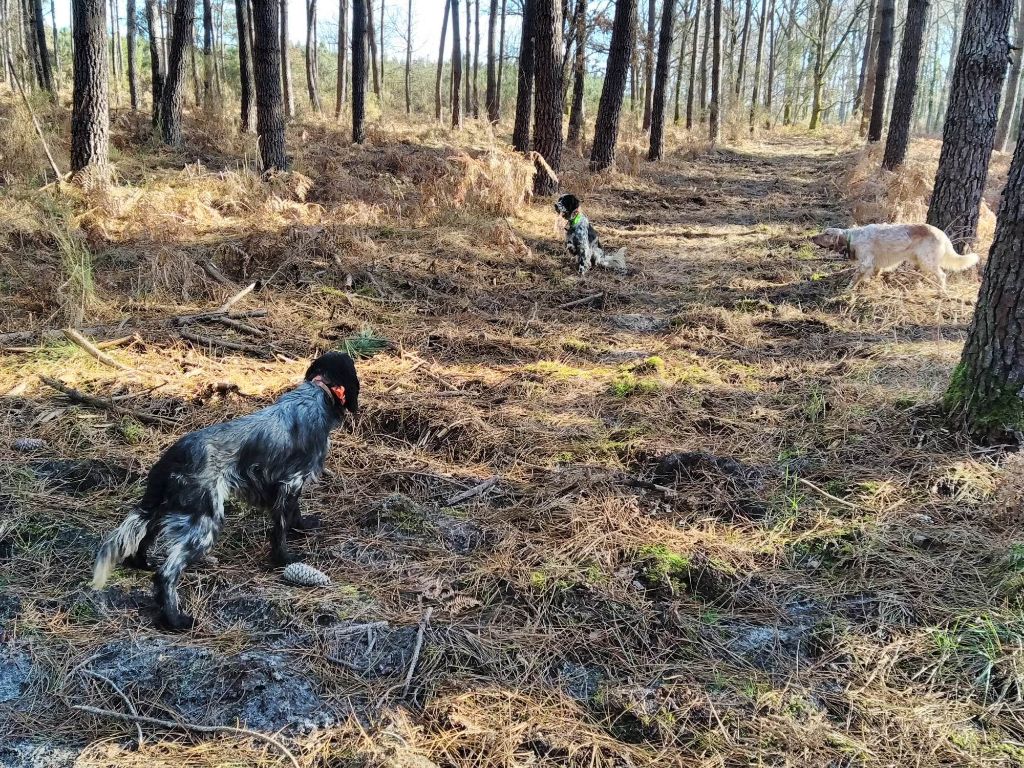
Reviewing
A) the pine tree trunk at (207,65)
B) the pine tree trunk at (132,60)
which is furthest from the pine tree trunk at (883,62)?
the pine tree trunk at (132,60)

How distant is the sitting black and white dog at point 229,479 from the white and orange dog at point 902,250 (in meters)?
6.25

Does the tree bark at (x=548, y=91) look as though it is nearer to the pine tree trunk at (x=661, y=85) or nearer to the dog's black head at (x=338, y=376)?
the pine tree trunk at (x=661, y=85)

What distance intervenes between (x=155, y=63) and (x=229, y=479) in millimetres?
15466

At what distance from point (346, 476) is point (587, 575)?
1.57 meters

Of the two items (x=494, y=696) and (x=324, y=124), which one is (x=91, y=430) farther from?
(x=324, y=124)

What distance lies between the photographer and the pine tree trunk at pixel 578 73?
645 inches

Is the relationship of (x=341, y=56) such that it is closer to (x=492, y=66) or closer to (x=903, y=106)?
(x=492, y=66)

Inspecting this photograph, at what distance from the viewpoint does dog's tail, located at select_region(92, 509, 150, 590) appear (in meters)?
2.59

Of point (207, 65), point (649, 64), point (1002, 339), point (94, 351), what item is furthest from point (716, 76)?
point (94, 351)

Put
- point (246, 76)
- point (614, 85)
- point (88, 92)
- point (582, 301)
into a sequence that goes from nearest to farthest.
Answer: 1. point (582, 301)
2. point (88, 92)
3. point (614, 85)
4. point (246, 76)

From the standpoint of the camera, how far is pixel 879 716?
2295mm

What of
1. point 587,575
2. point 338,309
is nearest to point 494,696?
point 587,575

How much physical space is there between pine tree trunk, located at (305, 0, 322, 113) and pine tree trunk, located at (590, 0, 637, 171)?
13698 mm

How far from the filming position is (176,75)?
12734 millimetres
